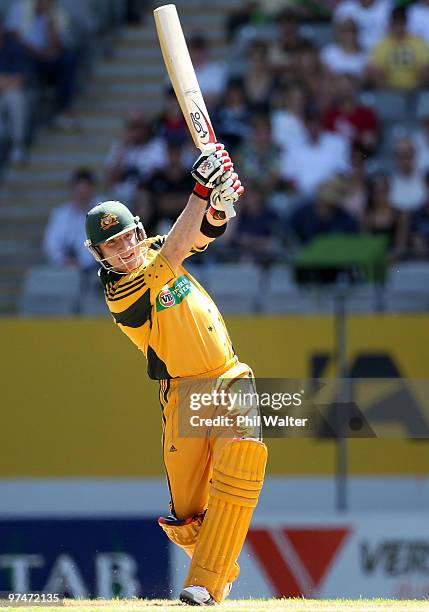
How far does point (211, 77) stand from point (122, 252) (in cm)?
651

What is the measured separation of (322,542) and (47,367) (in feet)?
8.17

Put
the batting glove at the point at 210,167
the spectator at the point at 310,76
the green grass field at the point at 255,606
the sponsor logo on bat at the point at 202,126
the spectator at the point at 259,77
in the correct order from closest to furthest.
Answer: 1. the green grass field at the point at 255,606
2. the batting glove at the point at 210,167
3. the sponsor logo on bat at the point at 202,126
4. the spectator at the point at 310,76
5. the spectator at the point at 259,77

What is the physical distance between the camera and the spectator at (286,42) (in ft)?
38.4

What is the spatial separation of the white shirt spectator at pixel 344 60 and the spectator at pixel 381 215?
57.6 inches

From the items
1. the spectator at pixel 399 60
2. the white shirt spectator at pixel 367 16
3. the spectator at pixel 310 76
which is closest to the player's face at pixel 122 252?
the spectator at pixel 310 76

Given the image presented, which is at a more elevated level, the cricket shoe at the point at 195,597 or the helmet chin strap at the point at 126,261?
the helmet chin strap at the point at 126,261

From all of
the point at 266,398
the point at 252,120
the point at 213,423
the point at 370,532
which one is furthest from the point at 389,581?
the point at 252,120

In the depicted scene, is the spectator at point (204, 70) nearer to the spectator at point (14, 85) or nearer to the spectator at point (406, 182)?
the spectator at point (14, 85)

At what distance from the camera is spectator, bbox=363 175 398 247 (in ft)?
34.1

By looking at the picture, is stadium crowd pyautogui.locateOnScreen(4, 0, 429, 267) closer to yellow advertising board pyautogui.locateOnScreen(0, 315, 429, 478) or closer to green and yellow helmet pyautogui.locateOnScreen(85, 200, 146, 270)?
yellow advertising board pyautogui.locateOnScreen(0, 315, 429, 478)

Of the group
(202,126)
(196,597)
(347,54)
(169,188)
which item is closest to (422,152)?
(347,54)

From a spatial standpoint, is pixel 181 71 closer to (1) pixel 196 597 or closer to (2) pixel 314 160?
(1) pixel 196 597

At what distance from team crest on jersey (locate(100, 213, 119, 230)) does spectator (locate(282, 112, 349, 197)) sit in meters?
5.25

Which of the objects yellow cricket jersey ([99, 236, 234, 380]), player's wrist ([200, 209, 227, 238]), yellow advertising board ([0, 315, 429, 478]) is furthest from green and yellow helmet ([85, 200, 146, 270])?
yellow advertising board ([0, 315, 429, 478])
